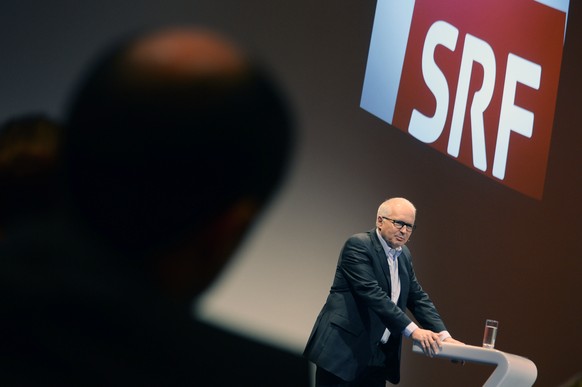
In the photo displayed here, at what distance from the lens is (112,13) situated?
4340 mm

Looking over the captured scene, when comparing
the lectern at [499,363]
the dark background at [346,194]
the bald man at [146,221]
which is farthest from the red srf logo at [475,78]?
the lectern at [499,363]

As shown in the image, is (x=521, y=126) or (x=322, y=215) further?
(x=521, y=126)

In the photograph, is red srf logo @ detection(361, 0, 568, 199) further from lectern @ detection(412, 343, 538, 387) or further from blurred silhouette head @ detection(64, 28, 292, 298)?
lectern @ detection(412, 343, 538, 387)

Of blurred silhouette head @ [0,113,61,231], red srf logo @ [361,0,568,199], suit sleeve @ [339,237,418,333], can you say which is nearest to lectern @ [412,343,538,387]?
suit sleeve @ [339,237,418,333]

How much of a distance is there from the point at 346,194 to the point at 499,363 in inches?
79.3

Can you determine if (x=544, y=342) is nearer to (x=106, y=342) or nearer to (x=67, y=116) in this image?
(x=106, y=342)

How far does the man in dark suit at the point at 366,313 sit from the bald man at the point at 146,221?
88 centimetres

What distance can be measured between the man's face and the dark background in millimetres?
1072

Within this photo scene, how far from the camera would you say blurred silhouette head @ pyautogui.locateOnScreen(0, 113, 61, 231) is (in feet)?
12.9

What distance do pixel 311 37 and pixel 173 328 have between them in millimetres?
1917

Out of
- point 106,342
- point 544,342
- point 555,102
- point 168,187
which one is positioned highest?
point 555,102

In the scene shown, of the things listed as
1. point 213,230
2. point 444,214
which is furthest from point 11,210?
point 444,214

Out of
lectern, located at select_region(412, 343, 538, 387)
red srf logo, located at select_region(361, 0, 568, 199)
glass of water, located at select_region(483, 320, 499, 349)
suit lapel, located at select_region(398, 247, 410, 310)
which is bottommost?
lectern, located at select_region(412, 343, 538, 387)

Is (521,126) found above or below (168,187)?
above
